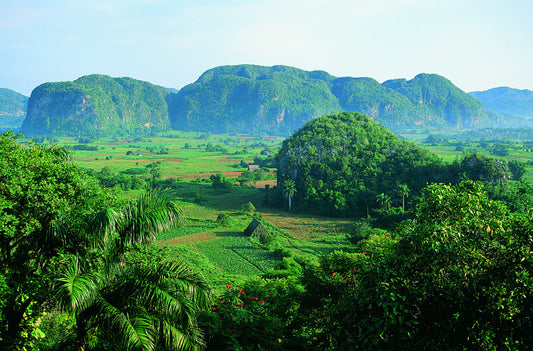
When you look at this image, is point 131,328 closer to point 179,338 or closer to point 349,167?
point 179,338

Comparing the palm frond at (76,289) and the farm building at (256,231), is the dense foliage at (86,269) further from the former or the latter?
the farm building at (256,231)

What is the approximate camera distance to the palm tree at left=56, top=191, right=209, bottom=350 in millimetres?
6812

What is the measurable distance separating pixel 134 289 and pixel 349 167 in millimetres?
48422

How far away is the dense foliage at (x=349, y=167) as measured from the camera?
47.2 metres

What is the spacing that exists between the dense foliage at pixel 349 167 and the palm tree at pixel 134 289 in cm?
3757

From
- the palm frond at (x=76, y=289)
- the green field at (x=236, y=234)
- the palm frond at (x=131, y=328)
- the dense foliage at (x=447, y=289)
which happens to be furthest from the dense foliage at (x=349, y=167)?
the palm frond at (x=76, y=289)

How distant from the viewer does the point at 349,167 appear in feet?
176

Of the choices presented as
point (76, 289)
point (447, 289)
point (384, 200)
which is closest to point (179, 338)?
point (76, 289)

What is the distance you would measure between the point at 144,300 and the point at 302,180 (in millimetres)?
46470

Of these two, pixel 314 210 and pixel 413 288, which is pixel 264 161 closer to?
pixel 314 210

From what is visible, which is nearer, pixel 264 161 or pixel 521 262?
pixel 521 262

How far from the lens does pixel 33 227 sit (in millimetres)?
8578

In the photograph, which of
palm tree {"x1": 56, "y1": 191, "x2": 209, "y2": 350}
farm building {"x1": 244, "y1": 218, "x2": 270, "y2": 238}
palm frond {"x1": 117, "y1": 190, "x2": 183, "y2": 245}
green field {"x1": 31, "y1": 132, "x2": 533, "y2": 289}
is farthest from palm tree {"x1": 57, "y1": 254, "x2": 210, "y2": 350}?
farm building {"x1": 244, "y1": 218, "x2": 270, "y2": 238}

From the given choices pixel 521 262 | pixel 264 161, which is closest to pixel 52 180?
pixel 521 262
